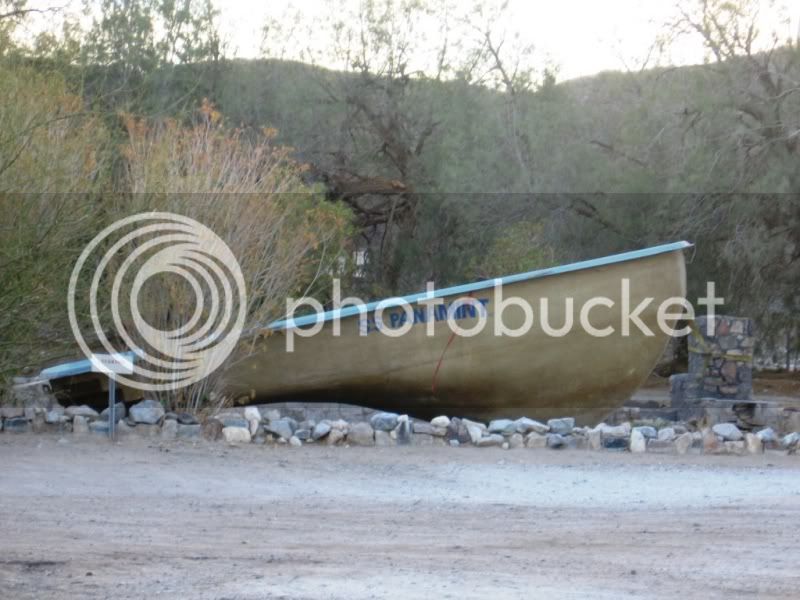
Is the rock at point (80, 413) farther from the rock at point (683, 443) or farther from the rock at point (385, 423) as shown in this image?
the rock at point (683, 443)

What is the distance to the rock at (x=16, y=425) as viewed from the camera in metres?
10.0

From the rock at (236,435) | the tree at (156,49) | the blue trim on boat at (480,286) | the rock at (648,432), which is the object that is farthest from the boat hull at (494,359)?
the tree at (156,49)

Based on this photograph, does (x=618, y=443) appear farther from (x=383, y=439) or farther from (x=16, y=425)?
(x=16, y=425)

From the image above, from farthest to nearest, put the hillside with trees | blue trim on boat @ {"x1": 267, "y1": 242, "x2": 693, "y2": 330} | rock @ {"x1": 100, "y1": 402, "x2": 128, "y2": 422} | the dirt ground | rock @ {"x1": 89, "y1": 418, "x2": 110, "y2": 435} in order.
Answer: the hillside with trees → blue trim on boat @ {"x1": 267, "y1": 242, "x2": 693, "y2": 330} → rock @ {"x1": 100, "y1": 402, "x2": 128, "y2": 422} → rock @ {"x1": 89, "y1": 418, "x2": 110, "y2": 435} → the dirt ground

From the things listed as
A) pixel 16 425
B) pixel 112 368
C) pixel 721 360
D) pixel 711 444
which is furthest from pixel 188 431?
pixel 721 360

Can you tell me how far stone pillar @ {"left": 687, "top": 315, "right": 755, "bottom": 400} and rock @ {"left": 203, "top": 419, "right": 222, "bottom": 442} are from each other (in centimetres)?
616

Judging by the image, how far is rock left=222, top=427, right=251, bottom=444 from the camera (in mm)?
10143

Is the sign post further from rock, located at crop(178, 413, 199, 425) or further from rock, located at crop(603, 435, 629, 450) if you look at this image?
rock, located at crop(603, 435, 629, 450)

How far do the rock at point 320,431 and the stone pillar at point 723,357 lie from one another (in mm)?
5314

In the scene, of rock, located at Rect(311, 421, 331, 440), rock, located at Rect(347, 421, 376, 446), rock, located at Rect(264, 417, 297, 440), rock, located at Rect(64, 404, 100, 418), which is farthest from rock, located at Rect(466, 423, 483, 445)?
rock, located at Rect(64, 404, 100, 418)

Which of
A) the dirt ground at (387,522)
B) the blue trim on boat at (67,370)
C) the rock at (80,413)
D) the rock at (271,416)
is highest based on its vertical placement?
the blue trim on boat at (67,370)

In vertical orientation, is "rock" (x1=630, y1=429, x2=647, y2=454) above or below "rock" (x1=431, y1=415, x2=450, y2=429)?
below

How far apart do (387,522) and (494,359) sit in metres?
5.57

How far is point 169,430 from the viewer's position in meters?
10.1
